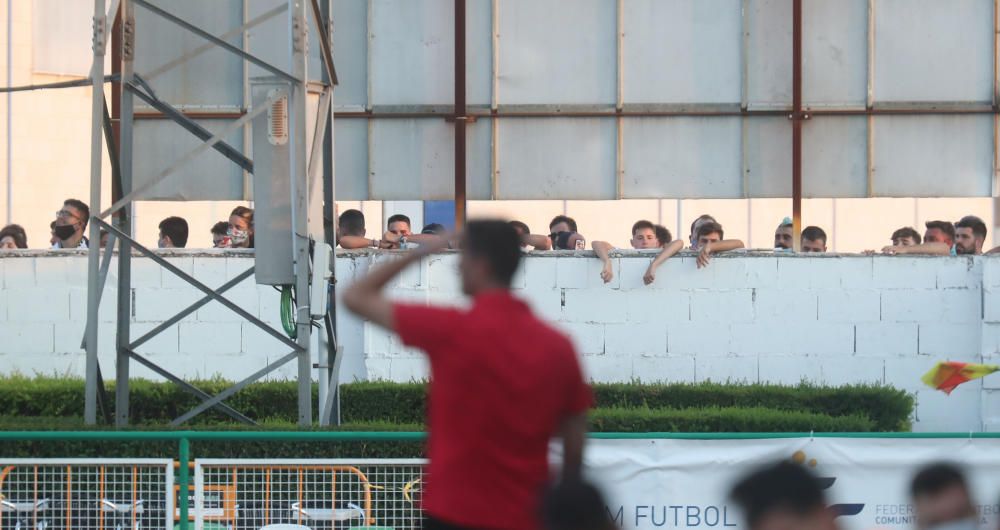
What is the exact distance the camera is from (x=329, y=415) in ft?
37.3

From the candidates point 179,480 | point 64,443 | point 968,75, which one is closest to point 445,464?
point 179,480

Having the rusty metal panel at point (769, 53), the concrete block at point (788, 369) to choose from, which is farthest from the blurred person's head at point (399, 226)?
the rusty metal panel at point (769, 53)

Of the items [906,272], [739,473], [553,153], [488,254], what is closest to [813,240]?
[906,272]

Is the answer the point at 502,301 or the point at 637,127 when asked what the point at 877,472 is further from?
the point at 637,127

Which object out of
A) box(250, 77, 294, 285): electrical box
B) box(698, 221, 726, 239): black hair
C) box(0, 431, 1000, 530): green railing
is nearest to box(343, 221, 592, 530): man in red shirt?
box(0, 431, 1000, 530): green railing

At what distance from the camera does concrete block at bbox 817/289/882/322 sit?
14.7 metres

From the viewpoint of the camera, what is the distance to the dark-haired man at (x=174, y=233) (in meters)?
15.6

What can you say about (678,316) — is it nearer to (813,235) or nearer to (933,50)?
Answer: (813,235)

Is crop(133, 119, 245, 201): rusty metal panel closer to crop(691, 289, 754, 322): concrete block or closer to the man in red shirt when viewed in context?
crop(691, 289, 754, 322): concrete block

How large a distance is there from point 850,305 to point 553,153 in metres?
3.57

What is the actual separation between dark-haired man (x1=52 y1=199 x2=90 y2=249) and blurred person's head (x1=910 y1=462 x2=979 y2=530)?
37.3 feet

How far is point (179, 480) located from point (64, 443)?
4.56 ft

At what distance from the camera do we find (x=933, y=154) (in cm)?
1612

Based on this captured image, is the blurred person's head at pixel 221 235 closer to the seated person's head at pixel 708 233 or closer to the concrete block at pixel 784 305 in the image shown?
the seated person's head at pixel 708 233
